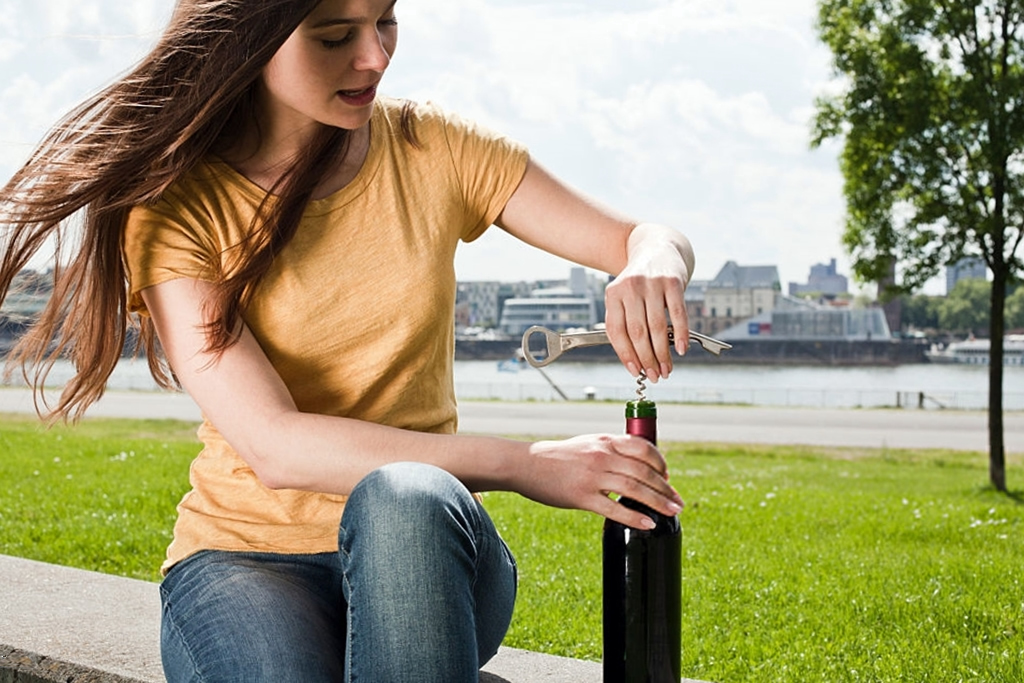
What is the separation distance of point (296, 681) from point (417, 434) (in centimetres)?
34

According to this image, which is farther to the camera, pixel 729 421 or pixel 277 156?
pixel 729 421

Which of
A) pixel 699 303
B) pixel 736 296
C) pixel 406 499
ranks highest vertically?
pixel 736 296

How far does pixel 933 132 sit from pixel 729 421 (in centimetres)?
1147

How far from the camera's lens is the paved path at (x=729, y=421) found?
55.4 ft

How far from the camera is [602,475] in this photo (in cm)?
141

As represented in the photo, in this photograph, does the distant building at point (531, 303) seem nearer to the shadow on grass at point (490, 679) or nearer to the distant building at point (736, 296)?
the distant building at point (736, 296)

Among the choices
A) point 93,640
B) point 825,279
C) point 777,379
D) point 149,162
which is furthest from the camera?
point 825,279

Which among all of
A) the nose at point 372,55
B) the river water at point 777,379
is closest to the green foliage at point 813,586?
the nose at point 372,55

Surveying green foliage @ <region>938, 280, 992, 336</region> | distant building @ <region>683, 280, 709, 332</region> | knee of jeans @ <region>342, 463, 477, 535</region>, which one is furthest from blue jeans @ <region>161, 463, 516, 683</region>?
green foliage @ <region>938, 280, 992, 336</region>

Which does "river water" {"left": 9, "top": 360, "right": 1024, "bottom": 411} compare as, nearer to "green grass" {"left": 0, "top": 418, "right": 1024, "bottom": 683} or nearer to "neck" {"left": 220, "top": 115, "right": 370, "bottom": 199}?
"green grass" {"left": 0, "top": 418, "right": 1024, "bottom": 683}

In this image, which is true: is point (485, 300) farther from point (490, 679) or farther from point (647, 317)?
point (647, 317)

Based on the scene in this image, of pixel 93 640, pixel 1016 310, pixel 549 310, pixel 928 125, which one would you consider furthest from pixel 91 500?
pixel 1016 310

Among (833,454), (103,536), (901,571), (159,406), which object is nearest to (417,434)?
(901,571)

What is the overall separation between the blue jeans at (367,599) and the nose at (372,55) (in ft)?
1.90
